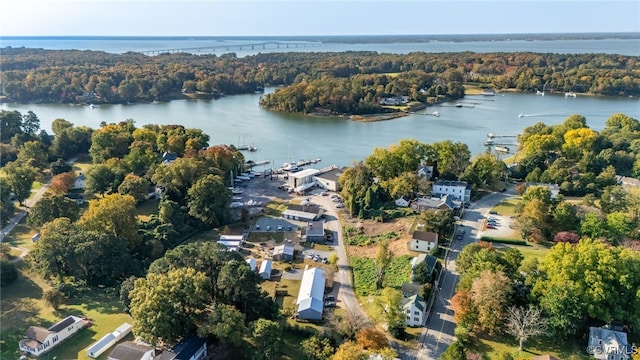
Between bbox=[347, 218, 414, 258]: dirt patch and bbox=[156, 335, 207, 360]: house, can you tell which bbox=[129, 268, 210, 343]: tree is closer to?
bbox=[156, 335, 207, 360]: house

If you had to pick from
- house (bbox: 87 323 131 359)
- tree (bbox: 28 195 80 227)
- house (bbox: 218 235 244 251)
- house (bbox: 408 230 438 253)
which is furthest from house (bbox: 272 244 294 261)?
tree (bbox: 28 195 80 227)

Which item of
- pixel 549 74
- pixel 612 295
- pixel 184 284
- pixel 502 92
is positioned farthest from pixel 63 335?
pixel 549 74

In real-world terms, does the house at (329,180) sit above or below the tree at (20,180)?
below

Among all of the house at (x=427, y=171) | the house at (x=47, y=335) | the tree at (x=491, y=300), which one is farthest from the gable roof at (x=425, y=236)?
the house at (x=47, y=335)

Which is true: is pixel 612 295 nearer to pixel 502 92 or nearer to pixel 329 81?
pixel 329 81

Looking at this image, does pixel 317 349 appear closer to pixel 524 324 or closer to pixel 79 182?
pixel 524 324

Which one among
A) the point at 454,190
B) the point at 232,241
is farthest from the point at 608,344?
the point at 232,241

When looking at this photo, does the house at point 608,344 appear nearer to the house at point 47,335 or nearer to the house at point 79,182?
the house at point 47,335
